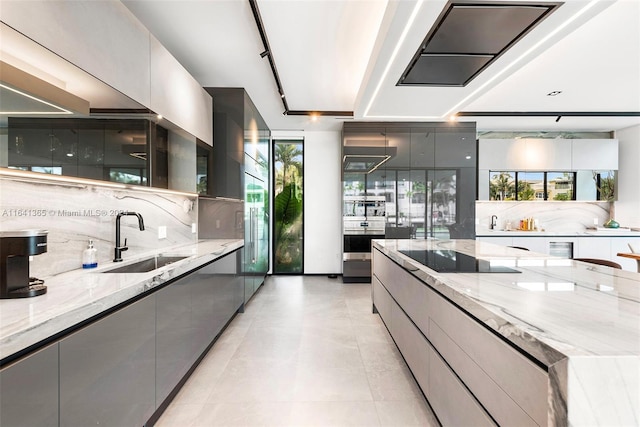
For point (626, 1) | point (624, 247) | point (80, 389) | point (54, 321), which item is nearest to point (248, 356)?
point (80, 389)

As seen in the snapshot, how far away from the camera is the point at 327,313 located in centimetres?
349

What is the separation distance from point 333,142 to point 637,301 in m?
4.92

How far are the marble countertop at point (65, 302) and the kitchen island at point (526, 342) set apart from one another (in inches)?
57.1

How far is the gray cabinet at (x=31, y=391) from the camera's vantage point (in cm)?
80

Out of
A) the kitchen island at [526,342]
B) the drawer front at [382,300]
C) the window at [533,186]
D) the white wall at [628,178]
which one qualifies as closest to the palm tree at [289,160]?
the drawer front at [382,300]

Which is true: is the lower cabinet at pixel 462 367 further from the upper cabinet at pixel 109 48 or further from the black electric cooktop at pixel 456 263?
the upper cabinet at pixel 109 48

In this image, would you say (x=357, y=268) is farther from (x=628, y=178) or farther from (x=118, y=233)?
(x=628, y=178)

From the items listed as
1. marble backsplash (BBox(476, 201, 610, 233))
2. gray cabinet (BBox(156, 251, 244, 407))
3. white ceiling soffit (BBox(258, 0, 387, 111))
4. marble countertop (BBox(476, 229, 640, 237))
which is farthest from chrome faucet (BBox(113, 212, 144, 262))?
marble backsplash (BBox(476, 201, 610, 233))

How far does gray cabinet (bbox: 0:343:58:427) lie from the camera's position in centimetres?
80

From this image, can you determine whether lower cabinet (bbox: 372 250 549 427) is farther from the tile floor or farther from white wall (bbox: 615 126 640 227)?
white wall (bbox: 615 126 640 227)

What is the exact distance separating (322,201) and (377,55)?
3.52m

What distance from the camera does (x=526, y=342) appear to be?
78 cm

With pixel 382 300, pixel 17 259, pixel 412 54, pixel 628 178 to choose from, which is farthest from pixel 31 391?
pixel 628 178

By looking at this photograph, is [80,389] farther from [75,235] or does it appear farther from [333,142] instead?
[333,142]
